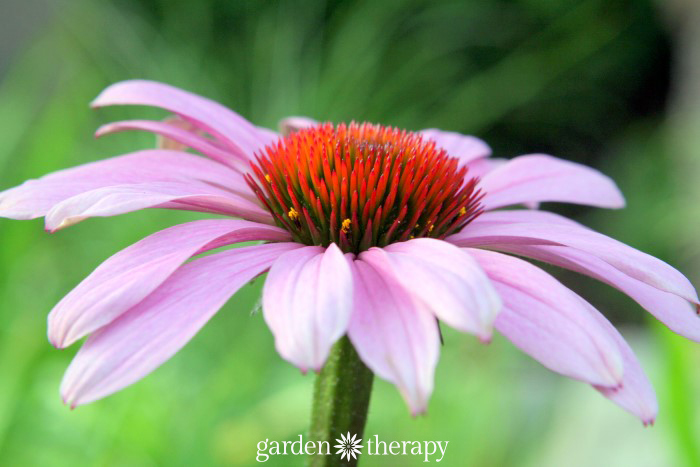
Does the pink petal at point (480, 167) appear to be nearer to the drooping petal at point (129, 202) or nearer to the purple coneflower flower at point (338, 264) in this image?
the purple coneflower flower at point (338, 264)

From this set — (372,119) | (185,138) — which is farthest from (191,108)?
(372,119)

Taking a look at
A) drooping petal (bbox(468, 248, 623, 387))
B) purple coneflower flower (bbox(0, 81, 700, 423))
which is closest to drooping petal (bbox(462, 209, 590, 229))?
purple coneflower flower (bbox(0, 81, 700, 423))

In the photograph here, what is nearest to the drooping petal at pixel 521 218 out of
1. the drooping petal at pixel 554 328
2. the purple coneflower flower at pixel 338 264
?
the purple coneflower flower at pixel 338 264

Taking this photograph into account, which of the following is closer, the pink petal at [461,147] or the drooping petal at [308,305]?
the drooping petal at [308,305]

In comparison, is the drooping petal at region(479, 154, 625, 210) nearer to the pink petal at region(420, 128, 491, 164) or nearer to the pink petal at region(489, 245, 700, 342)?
the pink petal at region(420, 128, 491, 164)

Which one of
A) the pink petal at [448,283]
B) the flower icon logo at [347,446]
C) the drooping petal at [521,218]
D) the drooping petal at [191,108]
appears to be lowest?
the flower icon logo at [347,446]
